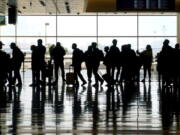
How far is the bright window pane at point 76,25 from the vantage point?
34.4 meters

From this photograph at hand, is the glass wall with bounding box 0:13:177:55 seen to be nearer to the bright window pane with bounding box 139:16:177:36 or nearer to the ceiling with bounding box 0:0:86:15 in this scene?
the bright window pane with bounding box 139:16:177:36

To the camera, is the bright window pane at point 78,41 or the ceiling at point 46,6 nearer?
the ceiling at point 46,6

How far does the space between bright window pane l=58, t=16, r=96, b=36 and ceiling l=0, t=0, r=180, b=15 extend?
1.01 metres

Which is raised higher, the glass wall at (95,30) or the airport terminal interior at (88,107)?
the glass wall at (95,30)

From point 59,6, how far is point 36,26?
6194 mm

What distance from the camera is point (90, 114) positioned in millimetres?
9719

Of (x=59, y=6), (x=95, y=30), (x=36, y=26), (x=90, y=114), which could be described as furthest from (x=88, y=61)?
(x=36, y=26)

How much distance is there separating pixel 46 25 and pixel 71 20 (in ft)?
5.35

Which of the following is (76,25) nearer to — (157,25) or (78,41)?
(78,41)

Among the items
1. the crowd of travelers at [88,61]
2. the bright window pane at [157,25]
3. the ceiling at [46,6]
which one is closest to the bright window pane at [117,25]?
the bright window pane at [157,25]

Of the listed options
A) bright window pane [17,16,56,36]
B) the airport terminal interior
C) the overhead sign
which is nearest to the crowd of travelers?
the airport terminal interior

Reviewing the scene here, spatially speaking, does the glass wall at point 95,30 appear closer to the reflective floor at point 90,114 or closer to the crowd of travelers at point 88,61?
the crowd of travelers at point 88,61

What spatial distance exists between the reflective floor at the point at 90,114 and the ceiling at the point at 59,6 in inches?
371

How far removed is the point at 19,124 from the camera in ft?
27.2
